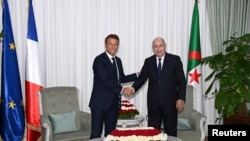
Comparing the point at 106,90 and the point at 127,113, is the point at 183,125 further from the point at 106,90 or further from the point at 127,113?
the point at 106,90

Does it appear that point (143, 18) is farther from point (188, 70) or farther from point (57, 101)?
point (57, 101)

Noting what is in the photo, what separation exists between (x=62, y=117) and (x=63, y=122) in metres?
0.07

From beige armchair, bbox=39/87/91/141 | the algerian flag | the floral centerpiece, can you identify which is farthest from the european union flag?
the algerian flag

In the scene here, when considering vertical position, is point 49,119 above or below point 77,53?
below

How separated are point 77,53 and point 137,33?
98 cm

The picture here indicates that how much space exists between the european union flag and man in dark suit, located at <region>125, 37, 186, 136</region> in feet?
6.40

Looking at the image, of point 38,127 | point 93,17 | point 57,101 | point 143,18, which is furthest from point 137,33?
point 38,127

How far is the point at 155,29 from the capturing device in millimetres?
5453

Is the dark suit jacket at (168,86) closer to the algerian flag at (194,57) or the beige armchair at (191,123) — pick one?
the beige armchair at (191,123)

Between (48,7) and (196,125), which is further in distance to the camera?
(48,7)

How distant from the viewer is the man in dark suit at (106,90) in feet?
12.2

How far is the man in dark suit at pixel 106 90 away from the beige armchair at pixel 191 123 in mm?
939

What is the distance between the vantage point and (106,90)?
379 cm

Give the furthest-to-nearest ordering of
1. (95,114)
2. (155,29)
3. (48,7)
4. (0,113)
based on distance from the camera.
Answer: (155,29), (48,7), (0,113), (95,114)
